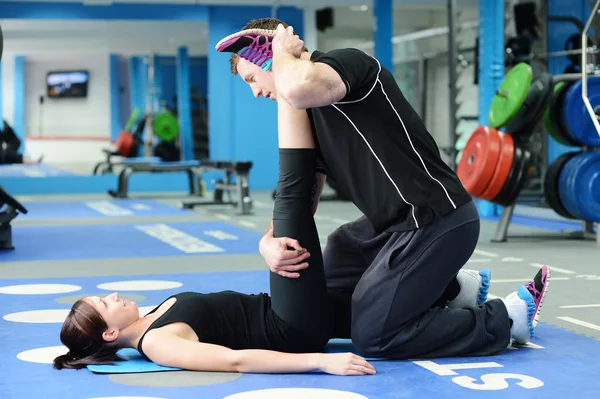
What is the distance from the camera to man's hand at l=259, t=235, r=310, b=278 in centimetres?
245

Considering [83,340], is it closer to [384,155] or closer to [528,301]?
[384,155]

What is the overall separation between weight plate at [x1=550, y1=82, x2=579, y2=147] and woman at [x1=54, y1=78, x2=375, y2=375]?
4019 millimetres

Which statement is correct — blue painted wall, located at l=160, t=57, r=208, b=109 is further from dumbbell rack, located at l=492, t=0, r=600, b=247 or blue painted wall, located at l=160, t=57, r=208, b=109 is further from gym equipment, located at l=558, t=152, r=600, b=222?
gym equipment, located at l=558, t=152, r=600, b=222

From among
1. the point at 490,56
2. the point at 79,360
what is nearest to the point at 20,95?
the point at 490,56

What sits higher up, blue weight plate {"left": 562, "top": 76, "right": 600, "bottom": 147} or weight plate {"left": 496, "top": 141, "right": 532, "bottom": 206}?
blue weight plate {"left": 562, "top": 76, "right": 600, "bottom": 147}

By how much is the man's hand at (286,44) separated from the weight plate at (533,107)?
388 centimetres

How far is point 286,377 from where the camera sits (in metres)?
2.39

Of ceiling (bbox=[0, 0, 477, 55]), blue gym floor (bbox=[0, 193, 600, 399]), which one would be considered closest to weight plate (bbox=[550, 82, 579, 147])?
blue gym floor (bbox=[0, 193, 600, 399])

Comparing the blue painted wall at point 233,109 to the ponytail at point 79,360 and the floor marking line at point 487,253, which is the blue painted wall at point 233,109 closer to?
the floor marking line at point 487,253

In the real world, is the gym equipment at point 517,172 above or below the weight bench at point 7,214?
above

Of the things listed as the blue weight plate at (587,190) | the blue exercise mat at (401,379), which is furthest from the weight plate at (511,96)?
the blue exercise mat at (401,379)

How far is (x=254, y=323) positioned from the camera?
2559mm

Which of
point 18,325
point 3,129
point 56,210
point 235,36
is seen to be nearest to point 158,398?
point 235,36

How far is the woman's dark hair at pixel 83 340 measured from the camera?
240cm
